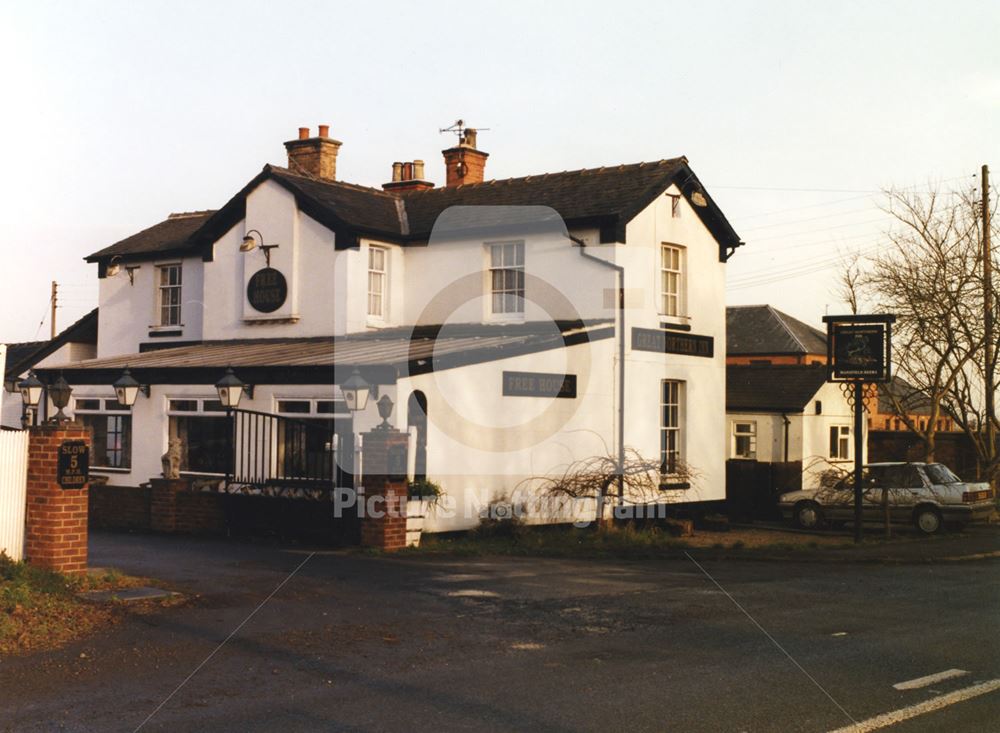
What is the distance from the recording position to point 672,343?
25.4 metres

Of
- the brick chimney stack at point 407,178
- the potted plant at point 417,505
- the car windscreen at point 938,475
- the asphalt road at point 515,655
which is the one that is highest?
the brick chimney stack at point 407,178

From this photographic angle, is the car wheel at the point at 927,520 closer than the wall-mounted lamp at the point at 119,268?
Yes

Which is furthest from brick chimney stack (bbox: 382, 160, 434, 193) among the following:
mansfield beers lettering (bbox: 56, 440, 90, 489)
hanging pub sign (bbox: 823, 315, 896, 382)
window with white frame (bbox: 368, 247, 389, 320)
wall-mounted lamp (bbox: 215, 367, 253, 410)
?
mansfield beers lettering (bbox: 56, 440, 90, 489)

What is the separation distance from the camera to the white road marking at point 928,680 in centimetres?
893

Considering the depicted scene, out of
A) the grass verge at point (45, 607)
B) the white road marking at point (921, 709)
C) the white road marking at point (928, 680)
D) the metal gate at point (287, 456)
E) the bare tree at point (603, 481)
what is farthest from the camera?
the bare tree at point (603, 481)

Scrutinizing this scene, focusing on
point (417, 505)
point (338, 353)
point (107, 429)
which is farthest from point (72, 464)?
point (107, 429)

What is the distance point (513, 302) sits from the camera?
25.2 metres

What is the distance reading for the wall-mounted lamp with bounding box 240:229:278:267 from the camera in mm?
26453

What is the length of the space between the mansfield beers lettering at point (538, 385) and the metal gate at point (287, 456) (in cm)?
324

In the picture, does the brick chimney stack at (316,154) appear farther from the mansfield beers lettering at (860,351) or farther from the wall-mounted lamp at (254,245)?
the mansfield beers lettering at (860,351)

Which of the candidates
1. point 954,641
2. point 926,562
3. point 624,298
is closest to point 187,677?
point 954,641

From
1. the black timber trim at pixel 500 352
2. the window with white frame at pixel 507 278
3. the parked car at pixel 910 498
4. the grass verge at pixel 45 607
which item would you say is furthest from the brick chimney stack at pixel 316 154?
the grass verge at pixel 45 607

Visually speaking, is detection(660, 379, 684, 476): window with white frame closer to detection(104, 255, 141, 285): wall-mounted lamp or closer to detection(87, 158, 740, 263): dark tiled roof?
detection(87, 158, 740, 263): dark tiled roof

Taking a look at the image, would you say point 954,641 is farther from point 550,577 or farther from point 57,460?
→ point 57,460
